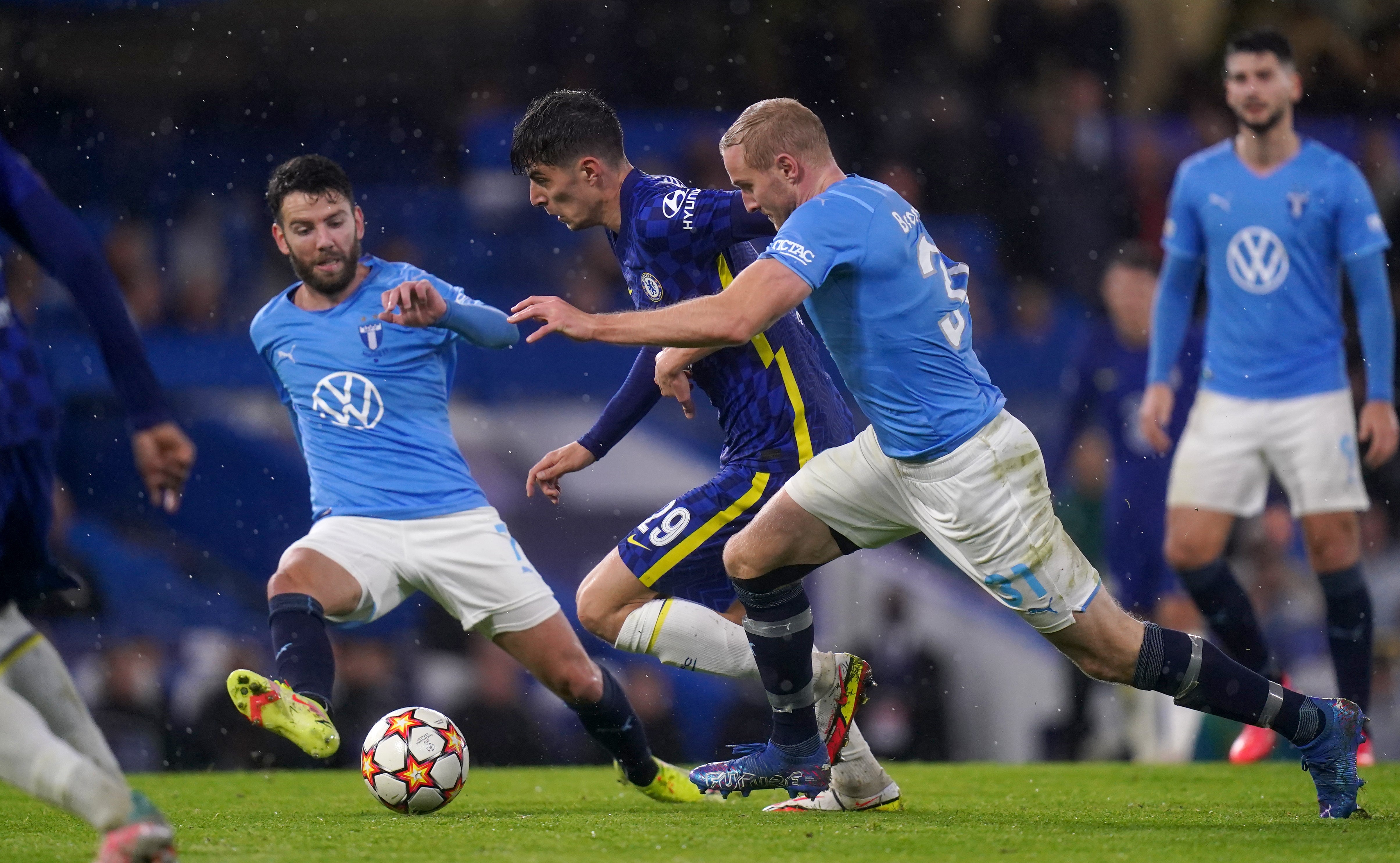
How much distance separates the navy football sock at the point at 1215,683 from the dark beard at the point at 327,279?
282cm

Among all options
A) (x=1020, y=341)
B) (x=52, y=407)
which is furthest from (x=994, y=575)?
(x=1020, y=341)

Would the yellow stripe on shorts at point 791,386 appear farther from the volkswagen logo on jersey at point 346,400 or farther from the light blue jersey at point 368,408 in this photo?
the volkswagen logo on jersey at point 346,400

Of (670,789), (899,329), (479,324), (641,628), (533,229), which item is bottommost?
(670,789)

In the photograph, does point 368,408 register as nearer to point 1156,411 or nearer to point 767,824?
point 767,824

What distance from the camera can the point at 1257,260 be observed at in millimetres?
6297

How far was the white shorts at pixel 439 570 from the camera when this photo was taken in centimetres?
486

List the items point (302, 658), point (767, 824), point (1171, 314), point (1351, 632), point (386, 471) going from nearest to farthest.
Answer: point (767, 824)
point (302, 658)
point (386, 471)
point (1351, 632)
point (1171, 314)

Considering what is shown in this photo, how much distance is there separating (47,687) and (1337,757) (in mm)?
3191

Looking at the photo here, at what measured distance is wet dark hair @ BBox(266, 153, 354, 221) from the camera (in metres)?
5.11

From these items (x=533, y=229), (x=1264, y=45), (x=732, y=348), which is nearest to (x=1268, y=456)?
(x=1264, y=45)

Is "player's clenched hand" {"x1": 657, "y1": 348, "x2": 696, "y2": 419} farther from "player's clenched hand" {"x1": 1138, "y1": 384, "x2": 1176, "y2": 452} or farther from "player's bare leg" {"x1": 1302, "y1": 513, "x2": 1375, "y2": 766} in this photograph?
"player's bare leg" {"x1": 1302, "y1": 513, "x2": 1375, "y2": 766}

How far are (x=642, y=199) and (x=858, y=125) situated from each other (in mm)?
7076

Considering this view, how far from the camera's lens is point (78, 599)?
960 centimetres

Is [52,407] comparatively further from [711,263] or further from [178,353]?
[178,353]
